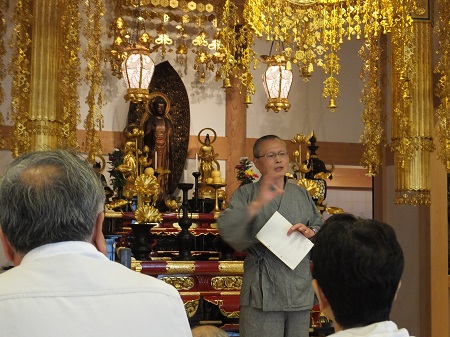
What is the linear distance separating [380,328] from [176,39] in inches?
215

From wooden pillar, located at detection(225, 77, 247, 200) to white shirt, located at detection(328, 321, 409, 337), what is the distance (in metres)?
5.09

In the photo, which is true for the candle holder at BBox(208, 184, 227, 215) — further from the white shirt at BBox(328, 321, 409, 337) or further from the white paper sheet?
the white shirt at BBox(328, 321, 409, 337)

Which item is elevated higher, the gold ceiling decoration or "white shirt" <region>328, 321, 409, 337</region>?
the gold ceiling decoration

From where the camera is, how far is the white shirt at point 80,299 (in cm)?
121

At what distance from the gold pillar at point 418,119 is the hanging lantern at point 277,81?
811mm

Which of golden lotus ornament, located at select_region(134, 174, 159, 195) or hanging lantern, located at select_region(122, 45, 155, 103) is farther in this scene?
hanging lantern, located at select_region(122, 45, 155, 103)

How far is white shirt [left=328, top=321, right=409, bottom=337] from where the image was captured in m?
1.33

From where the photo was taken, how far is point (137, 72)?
196 inches

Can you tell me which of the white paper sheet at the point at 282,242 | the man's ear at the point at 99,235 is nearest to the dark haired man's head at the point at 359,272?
the man's ear at the point at 99,235

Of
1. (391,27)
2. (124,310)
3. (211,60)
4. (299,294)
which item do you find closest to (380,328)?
(124,310)

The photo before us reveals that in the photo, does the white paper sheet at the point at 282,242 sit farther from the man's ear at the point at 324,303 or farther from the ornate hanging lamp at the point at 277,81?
the ornate hanging lamp at the point at 277,81

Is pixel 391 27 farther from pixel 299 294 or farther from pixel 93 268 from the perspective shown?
pixel 93 268

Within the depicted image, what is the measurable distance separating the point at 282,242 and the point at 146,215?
1396 millimetres

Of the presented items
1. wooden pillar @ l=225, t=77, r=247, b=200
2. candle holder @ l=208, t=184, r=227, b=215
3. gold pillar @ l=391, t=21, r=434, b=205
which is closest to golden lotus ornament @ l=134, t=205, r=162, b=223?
candle holder @ l=208, t=184, r=227, b=215
